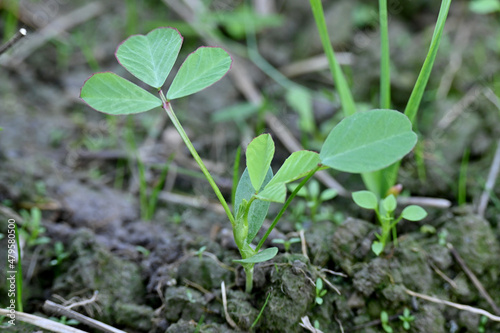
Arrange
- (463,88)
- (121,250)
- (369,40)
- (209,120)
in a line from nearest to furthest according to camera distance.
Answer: (121,250)
(463,88)
(209,120)
(369,40)

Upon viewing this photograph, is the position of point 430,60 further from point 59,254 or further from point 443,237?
point 59,254

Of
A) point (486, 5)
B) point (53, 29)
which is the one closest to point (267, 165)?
point (486, 5)

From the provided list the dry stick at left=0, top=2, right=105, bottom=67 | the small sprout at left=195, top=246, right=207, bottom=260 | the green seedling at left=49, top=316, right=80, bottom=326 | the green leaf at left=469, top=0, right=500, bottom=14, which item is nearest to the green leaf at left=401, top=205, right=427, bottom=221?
the small sprout at left=195, top=246, right=207, bottom=260

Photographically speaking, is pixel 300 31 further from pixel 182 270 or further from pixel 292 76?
pixel 182 270

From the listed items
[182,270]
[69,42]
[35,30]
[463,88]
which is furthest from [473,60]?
[35,30]

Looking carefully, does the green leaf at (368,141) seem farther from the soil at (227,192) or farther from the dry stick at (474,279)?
the dry stick at (474,279)

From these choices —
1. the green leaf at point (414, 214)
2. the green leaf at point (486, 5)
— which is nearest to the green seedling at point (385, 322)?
the green leaf at point (414, 214)
